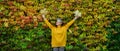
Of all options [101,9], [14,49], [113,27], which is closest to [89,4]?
Result: [101,9]

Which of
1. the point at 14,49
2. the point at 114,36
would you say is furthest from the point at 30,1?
the point at 114,36

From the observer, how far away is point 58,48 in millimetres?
15336

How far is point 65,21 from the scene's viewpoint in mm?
19391

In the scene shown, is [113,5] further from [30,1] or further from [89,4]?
[30,1]

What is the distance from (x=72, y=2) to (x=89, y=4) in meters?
0.98

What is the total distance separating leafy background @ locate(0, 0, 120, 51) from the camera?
1812 cm

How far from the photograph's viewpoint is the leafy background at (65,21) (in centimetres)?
1812

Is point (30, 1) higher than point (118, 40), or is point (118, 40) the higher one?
point (30, 1)

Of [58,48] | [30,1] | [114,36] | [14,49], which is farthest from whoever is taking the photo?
[30,1]

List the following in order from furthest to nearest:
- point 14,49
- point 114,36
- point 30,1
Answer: point 30,1, point 114,36, point 14,49

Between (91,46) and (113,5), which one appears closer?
(91,46)

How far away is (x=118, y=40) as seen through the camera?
18734 mm

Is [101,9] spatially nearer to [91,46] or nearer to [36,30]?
[91,46]

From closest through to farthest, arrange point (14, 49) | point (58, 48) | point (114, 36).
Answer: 1. point (58, 48)
2. point (14, 49)
3. point (114, 36)
